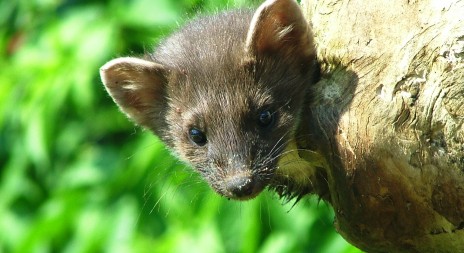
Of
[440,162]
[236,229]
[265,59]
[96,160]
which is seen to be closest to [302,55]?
[265,59]

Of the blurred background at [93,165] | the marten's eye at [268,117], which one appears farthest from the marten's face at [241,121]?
the blurred background at [93,165]

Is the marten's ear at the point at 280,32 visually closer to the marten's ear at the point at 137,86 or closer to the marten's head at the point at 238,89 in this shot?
the marten's head at the point at 238,89

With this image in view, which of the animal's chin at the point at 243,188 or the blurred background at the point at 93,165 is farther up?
the animal's chin at the point at 243,188

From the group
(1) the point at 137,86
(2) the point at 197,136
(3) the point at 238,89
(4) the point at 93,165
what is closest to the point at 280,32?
(3) the point at 238,89

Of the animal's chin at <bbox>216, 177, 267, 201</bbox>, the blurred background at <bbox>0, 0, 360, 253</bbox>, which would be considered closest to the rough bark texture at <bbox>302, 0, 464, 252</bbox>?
the animal's chin at <bbox>216, 177, 267, 201</bbox>

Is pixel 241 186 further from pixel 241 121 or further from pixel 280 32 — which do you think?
pixel 280 32

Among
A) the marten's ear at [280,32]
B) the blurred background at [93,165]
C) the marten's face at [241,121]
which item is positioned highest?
the marten's ear at [280,32]

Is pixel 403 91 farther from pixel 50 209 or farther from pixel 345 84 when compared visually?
pixel 50 209

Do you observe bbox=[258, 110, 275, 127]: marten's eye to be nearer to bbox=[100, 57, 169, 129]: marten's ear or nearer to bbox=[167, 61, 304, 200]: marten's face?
bbox=[167, 61, 304, 200]: marten's face

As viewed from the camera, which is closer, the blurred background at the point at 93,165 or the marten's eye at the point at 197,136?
the marten's eye at the point at 197,136
